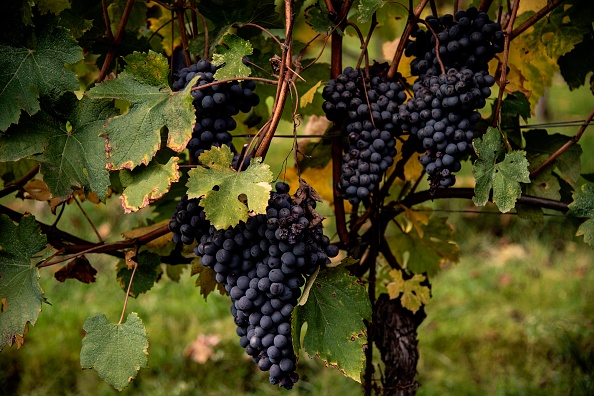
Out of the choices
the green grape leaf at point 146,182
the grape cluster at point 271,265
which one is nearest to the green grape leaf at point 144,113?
the green grape leaf at point 146,182

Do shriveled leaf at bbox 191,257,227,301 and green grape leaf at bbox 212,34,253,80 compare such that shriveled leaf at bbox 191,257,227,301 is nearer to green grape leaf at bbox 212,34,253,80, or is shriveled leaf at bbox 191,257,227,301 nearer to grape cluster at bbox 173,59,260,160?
grape cluster at bbox 173,59,260,160

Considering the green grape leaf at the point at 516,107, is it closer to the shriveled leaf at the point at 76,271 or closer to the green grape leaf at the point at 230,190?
the green grape leaf at the point at 230,190

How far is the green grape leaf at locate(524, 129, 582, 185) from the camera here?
1.47 m

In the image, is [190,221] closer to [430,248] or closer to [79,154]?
[79,154]

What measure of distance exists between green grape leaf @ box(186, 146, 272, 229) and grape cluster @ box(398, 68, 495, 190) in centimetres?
37

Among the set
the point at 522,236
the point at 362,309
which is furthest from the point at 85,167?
the point at 522,236

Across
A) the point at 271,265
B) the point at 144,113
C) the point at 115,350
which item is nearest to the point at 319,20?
the point at 144,113

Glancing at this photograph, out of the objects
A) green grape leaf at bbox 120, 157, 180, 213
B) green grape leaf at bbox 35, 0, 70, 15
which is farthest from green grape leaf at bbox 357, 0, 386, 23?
green grape leaf at bbox 35, 0, 70, 15

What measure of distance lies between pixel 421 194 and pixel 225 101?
1.92ft

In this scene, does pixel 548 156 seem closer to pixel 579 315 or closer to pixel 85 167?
pixel 85 167

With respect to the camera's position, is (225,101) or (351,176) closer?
(225,101)

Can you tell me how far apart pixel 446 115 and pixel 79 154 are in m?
0.73

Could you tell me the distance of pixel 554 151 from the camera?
Result: 4.96 feet

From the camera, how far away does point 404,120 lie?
1244 mm
